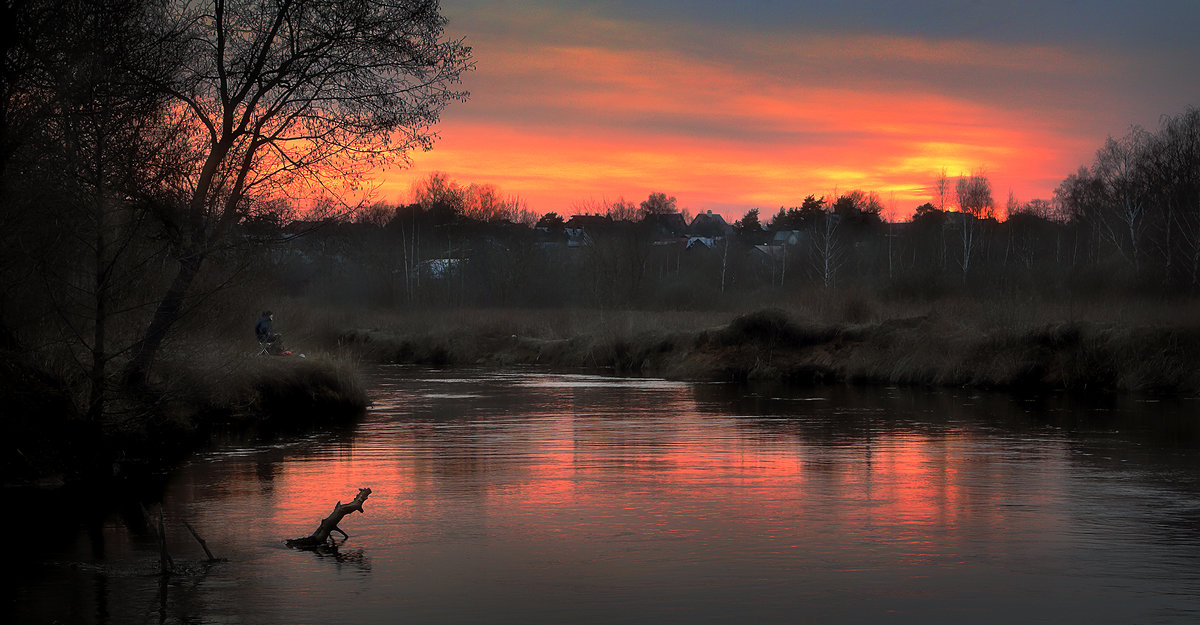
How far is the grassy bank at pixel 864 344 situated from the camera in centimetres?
3238

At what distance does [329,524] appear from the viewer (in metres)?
11.1

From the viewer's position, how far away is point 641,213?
146 meters

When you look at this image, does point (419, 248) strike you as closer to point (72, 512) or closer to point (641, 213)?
point (641, 213)

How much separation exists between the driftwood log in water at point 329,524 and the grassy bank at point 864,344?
2624 cm

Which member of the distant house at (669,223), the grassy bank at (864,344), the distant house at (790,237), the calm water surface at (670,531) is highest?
the distant house at (669,223)

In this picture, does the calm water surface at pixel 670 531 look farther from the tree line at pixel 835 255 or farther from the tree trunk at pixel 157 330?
the tree line at pixel 835 255

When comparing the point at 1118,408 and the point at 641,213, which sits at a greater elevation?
the point at 641,213

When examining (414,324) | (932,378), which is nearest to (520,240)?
(414,324)

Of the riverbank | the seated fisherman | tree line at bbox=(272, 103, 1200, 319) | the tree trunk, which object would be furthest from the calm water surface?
tree line at bbox=(272, 103, 1200, 319)

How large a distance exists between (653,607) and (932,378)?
28.7m

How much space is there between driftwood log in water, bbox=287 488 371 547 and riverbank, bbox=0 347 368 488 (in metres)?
4.96

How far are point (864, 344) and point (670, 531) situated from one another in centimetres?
2832

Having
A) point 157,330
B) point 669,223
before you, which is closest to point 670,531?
point 157,330

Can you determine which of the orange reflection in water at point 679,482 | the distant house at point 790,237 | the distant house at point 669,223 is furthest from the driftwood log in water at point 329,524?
the distant house at point 669,223
